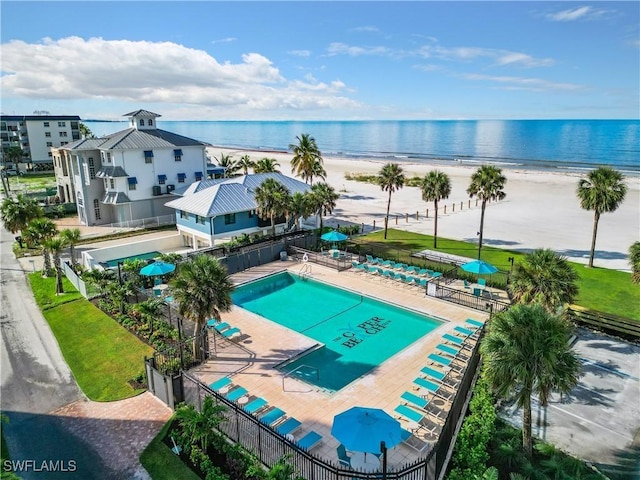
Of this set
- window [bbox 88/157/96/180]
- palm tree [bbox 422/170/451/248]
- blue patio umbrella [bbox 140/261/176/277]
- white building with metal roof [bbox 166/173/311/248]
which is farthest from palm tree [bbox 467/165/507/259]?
window [bbox 88/157/96/180]

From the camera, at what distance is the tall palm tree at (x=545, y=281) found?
1762 cm

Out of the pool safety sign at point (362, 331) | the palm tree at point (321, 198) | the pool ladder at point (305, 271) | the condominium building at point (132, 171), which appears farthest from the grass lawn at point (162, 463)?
the condominium building at point (132, 171)

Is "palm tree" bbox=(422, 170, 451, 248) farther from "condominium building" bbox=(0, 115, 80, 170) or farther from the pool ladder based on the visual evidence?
"condominium building" bbox=(0, 115, 80, 170)

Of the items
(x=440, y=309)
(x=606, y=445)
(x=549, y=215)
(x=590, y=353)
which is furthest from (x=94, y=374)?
(x=549, y=215)

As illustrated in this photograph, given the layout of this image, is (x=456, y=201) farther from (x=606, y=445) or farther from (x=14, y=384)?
(x=14, y=384)

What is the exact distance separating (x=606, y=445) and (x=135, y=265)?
26027 millimetres

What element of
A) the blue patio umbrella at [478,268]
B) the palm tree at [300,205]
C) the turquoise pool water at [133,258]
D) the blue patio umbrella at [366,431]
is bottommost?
the turquoise pool water at [133,258]

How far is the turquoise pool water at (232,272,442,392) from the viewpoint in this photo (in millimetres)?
19047

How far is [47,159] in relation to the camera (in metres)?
93.8

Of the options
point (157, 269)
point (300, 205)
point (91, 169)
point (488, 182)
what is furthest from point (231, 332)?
point (91, 169)

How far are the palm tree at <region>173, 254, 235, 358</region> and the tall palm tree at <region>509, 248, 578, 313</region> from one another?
12417 millimetres

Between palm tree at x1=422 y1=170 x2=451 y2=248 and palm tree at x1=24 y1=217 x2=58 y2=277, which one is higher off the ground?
palm tree at x1=422 y1=170 x2=451 y2=248

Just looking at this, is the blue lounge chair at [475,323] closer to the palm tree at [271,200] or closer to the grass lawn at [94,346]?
the grass lawn at [94,346]

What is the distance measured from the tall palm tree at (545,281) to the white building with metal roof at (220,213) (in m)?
23.4
